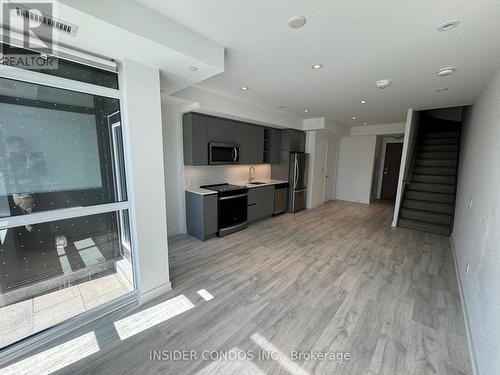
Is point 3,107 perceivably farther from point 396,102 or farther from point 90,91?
point 396,102

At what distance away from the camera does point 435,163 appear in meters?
5.30

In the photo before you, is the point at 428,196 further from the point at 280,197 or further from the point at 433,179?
the point at 280,197

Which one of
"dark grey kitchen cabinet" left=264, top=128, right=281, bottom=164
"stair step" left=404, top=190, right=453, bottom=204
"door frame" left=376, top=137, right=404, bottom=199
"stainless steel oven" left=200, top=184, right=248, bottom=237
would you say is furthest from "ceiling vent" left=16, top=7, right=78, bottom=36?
"door frame" left=376, top=137, right=404, bottom=199

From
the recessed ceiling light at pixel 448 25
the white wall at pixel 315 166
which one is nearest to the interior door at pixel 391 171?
the white wall at pixel 315 166

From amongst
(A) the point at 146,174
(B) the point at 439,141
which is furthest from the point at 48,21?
(B) the point at 439,141

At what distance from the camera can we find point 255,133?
15.2 feet

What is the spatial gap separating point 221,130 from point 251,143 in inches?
34.6

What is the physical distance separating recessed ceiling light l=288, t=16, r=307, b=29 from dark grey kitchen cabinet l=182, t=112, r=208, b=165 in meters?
2.28

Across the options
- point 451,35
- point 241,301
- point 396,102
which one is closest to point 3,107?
point 241,301

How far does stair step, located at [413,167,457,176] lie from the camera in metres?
4.92

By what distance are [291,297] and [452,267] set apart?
257 cm

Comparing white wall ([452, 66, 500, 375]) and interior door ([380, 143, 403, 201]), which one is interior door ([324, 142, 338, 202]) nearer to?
interior door ([380, 143, 403, 201])

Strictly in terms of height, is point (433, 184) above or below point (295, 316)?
above

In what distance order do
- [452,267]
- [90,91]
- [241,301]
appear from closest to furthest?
[90,91]
[241,301]
[452,267]
